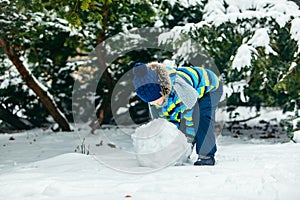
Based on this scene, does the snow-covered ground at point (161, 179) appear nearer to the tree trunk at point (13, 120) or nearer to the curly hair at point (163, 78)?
the curly hair at point (163, 78)

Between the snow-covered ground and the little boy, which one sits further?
the little boy

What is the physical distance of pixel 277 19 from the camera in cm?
540

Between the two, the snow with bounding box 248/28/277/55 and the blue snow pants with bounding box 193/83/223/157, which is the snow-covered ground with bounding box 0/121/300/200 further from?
the snow with bounding box 248/28/277/55

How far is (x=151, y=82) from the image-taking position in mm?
3439

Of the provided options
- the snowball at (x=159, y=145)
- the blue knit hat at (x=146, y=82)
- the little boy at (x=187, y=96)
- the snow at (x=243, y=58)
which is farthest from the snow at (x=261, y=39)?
the blue knit hat at (x=146, y=82)

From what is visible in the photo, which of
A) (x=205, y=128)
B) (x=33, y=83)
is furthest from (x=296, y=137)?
(x=33, y=83)

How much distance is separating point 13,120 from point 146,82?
564cm

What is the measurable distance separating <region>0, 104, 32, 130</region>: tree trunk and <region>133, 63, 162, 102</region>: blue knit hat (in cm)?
535

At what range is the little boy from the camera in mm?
3471

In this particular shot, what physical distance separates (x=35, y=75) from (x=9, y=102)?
0.84 meters

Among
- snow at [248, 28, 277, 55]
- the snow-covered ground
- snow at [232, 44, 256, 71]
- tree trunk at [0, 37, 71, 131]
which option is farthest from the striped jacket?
tree trunk at [0, 37, 71, 131]

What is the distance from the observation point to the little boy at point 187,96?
347cm

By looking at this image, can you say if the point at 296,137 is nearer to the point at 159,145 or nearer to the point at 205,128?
the point at 205,128

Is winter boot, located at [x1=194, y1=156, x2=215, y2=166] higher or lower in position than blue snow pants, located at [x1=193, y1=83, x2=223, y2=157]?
lower
